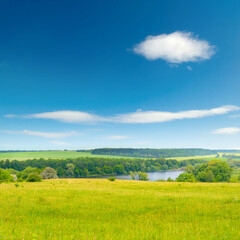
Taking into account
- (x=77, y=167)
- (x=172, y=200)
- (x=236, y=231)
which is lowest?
(x=77, y=167)

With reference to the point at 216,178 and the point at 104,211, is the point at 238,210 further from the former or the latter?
the point at 216,178

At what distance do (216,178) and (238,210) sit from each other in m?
105

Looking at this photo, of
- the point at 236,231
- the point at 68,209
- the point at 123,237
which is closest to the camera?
the point at 123,237

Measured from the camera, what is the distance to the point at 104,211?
1155 centimetres

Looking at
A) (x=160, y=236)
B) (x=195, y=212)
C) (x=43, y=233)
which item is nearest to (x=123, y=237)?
(x=160, y=236)

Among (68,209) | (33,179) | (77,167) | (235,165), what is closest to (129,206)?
(68,209)

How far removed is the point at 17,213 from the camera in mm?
11016

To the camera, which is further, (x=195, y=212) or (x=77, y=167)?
(x=77, y=167)

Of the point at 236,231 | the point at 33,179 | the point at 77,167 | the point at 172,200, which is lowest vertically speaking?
the point at 77,167

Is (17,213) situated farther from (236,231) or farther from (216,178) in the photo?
(216,178)

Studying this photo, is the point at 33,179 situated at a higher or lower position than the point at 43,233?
lower

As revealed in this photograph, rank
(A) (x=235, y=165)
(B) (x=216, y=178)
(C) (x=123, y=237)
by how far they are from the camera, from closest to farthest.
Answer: (C) (x=123, y=237), (B) (x=216, y=178), (A) (x=235, y=165)

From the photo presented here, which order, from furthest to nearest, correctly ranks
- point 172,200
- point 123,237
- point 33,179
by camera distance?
point 33,179 < point 172,200 < point 123,237

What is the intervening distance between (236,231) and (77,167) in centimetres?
18710
